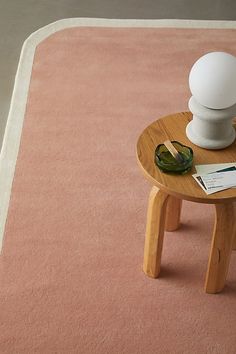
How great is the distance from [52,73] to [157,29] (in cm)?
63

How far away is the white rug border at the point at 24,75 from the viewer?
2318mm

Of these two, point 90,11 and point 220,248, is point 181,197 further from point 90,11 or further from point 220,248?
point 90,11

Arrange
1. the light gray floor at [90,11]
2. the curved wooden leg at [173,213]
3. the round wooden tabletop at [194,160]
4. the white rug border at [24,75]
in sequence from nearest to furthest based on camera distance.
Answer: the round wooden tabletop at [194,160]
the curved wooden leg at [173,213]
the white rug border at [24,75]
the light gray floor at [90,11]

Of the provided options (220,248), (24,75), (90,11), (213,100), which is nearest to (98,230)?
(220,248)

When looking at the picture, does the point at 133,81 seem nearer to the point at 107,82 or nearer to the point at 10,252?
the point at 107,82

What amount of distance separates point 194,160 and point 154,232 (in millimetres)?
252

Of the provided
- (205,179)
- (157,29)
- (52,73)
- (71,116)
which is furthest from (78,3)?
(205,179)

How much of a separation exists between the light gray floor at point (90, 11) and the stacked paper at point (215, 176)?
5.41 feet

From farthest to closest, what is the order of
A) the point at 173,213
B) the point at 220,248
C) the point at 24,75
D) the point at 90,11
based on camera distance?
the point at 90,11
the point at 24,75
the point at 173,213
the point at 220,248

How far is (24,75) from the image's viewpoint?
9.37 ft

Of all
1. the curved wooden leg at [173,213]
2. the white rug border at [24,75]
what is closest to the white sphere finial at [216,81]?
the curved wooden leg at [173,213]

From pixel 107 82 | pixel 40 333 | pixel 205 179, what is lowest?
pixel 40 333

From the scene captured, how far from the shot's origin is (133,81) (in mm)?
2816

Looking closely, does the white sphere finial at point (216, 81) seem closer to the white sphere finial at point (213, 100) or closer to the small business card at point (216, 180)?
the white sphere finial at point (213, 100)
